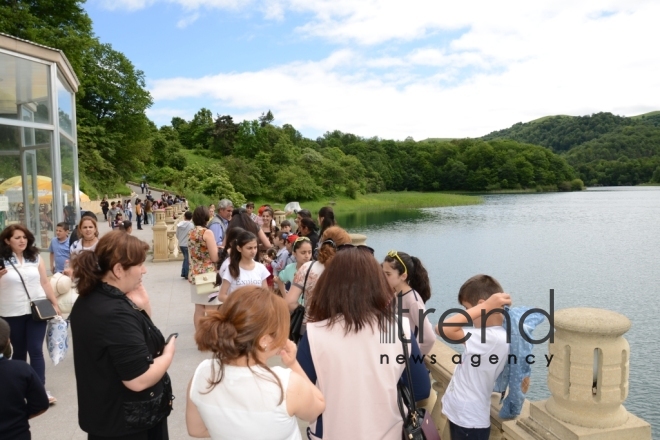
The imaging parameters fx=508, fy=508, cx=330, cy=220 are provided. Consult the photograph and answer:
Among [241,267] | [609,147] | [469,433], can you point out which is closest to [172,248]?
[241,267]

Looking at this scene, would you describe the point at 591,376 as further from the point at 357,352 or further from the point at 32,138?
the point at 32,138

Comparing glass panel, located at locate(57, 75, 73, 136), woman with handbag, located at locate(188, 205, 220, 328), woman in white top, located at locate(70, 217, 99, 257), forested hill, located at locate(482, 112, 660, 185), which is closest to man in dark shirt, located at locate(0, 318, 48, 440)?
woman in white top, located at locate(70, 217, 99, 257)

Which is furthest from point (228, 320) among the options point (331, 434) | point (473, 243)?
point (473, 243)

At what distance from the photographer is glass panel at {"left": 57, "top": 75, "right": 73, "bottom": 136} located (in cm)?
A: 981

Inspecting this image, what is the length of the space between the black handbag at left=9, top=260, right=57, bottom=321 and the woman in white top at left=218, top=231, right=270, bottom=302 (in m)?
1.35

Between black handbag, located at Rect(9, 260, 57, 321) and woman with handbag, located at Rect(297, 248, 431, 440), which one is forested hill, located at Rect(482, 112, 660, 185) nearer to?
black handbag, located at Rect(9, 260, 57, 321)

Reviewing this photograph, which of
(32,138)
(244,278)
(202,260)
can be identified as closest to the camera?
(244,278)

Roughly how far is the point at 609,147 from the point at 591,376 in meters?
130

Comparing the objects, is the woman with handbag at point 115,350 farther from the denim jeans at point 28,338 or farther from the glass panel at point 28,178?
the glass panel at point 28,178

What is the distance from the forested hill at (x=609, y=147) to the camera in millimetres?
104625

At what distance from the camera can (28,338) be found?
409 centimetres

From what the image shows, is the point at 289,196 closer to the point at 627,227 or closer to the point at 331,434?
the point at 627,227

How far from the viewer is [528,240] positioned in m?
27.9

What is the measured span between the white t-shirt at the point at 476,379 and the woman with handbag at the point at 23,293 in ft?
10.4
